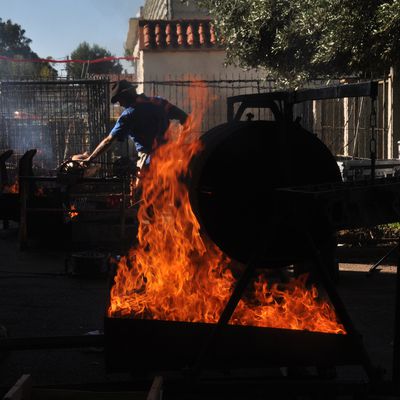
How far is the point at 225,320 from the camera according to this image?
158 inches

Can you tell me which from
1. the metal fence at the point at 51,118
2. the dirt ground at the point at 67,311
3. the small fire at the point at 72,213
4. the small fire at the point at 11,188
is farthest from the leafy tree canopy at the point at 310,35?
the small fire at the point at 11,188

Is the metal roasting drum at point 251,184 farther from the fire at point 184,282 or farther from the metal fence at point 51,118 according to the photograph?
the metal fence at point 51,118

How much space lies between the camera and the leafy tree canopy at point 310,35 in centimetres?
1016

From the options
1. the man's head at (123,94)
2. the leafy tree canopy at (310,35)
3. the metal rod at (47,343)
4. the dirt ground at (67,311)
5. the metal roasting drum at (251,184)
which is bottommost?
the dirt ground at (67,311)

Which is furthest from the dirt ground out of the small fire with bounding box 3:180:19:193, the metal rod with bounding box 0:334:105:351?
the small fire with bounding box 3:180:19:193

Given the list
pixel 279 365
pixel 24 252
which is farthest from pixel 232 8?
pixel 279 365

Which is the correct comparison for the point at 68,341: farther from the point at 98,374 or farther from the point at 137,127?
the point at 137,127

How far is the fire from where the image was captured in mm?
4750

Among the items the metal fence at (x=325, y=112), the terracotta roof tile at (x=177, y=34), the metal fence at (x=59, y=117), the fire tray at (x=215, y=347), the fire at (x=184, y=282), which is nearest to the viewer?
the fire tray at (x=215, y=347)

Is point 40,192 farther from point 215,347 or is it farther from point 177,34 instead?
point 177,34

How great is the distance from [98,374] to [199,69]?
49.0 ft

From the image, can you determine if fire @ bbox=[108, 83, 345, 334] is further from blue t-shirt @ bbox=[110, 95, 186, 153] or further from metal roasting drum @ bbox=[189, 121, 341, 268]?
blue t-shirt @ bbox=[110, 95, 186, 153]

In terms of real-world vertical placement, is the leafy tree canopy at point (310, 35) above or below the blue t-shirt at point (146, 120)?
above

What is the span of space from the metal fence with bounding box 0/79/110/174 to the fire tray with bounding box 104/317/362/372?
10870 mm
